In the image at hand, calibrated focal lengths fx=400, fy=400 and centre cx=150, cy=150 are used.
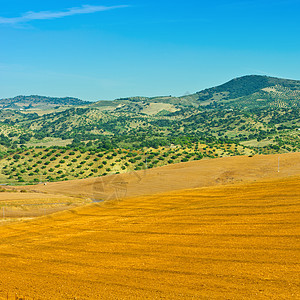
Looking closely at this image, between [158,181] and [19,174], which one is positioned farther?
[19,174]

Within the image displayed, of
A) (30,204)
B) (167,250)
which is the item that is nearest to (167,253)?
(167,250)

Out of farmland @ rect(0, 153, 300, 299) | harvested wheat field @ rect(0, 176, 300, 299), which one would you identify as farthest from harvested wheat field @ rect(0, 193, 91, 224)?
harvested wheat field @ rect(0, 176, 300, 299)

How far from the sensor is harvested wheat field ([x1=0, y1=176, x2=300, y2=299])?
13.6 meters

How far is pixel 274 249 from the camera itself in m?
16.4

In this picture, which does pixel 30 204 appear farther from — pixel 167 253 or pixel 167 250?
pixel 167 253

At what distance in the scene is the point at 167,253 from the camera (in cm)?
1727

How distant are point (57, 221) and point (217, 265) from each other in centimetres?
1581

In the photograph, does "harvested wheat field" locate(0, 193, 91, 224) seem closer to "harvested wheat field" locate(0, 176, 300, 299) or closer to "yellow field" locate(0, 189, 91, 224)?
"yellow field" locate(0, 189, 91, 224)

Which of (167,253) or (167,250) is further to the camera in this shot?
(167,250)

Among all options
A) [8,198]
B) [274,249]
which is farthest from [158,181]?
[274,249]

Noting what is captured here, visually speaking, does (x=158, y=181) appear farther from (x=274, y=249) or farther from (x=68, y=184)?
(x=274, y=249)

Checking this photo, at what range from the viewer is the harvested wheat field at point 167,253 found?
1355 centimetres

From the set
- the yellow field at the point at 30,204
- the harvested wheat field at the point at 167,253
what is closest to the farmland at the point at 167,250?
the harvested wheat field at the point at 167,253

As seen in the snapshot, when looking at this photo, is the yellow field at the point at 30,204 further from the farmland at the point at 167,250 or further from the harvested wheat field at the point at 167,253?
the harvested wheat field at the point at 167,253
